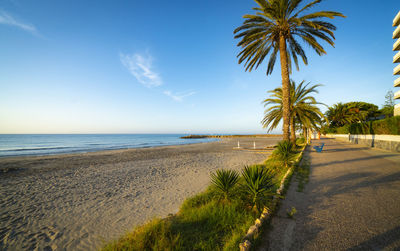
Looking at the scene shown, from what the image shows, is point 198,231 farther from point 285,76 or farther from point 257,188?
point 285,76

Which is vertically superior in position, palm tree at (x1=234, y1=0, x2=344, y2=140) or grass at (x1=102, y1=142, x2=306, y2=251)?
palm tree at (x1=234, y1=0, x2=344, y2=140)

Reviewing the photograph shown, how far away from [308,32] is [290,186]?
12.3m

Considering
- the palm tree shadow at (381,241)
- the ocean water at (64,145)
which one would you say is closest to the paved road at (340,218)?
the palm tree shadow at (381,241)

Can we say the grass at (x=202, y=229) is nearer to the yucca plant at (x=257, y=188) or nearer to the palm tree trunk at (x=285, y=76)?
the yucca plant at (x=257, y=188)

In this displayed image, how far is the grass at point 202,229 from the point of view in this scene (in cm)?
285

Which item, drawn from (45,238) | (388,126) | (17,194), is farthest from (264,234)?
(388,126)

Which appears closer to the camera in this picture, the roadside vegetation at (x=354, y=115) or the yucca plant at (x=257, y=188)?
the yucca plant at (x=257, y=188)

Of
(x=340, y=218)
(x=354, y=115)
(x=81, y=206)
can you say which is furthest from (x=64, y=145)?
(x=354, y=115)

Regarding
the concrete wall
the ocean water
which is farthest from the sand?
the ocean water

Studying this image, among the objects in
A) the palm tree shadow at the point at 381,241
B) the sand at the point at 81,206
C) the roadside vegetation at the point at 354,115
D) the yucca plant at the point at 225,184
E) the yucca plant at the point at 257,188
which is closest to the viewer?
the palm tree shadow at the point at 381,241

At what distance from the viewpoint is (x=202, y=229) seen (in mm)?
3471

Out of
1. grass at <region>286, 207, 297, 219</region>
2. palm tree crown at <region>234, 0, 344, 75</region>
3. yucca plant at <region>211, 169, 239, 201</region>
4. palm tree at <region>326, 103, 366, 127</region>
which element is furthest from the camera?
palm tree at <region>326, 103, 366, 127</region>

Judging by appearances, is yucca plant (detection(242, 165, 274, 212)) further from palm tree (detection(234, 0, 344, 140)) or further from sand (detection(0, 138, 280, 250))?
palm tree (detection(234, 0, 344, 140))

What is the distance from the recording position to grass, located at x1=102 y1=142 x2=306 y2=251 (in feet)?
9.36
